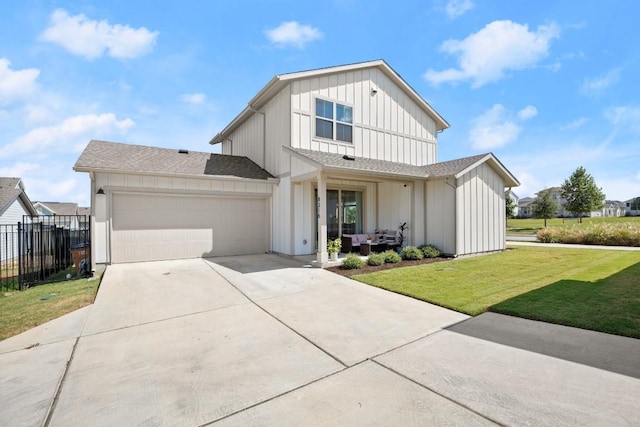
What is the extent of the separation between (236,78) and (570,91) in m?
15.0

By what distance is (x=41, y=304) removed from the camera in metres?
5.75

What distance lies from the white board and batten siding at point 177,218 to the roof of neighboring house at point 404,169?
3.19m

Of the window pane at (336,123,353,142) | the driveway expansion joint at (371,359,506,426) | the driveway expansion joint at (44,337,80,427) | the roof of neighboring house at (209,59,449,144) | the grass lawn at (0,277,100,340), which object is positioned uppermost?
the roof of neighboring house at (209,59,449,144)

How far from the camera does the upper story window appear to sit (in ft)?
36.5

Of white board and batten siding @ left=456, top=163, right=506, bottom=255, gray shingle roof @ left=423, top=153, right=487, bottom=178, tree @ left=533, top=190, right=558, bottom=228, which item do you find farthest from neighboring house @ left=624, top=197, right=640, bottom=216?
gray shingle roof @ left=423, top=153, right=487, bottom=178

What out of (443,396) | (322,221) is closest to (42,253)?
(322,221)

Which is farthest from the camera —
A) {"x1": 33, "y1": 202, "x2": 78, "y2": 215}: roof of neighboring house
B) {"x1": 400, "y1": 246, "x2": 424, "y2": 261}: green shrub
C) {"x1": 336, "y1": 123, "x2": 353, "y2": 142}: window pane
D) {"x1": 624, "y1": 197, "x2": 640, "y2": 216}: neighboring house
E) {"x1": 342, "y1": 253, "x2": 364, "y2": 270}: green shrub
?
{"x1": 624, "y1": 197, "x2": 640, "y2": 216}: neighboring house

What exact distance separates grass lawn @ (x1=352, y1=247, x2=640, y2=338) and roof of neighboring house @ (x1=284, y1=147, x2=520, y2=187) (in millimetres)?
3313

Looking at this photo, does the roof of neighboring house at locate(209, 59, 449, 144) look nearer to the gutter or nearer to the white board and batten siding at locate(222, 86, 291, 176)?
the white board and batten siding at locate(222, 86, 291, 176)

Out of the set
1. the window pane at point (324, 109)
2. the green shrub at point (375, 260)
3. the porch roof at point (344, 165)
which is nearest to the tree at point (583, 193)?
the porch roof at point (344, 165)

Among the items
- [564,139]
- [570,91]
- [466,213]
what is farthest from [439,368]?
[564,139]

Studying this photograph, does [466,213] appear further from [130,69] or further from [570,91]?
[130,69]

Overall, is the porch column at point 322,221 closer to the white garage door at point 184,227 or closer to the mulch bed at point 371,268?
the mulch bed at point 371,268

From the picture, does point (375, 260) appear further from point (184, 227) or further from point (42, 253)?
point (42, 253)
